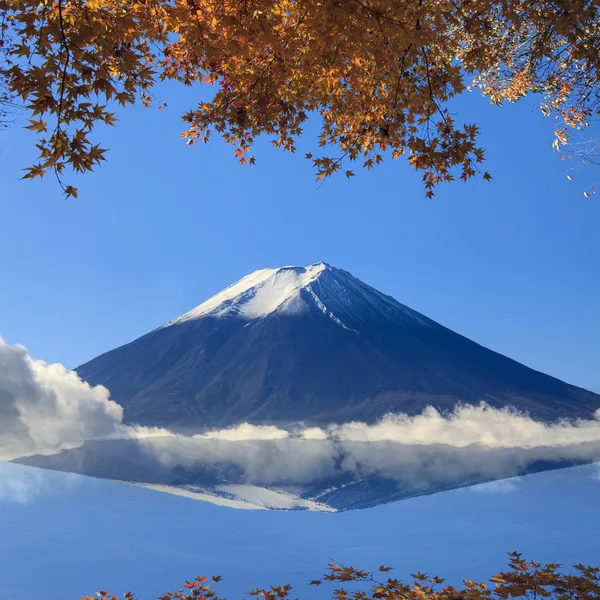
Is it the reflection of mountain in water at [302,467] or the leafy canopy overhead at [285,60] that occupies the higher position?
the leafy canopy overhead at [285,60]

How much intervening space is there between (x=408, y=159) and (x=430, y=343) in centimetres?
8428

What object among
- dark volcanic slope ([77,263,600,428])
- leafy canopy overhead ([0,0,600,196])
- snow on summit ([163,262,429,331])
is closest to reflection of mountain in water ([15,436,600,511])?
dark volcanic slope ([77,263,600,428])

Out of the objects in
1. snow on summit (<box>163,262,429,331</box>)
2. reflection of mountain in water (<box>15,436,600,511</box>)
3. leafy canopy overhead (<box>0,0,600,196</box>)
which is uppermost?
snow on summit (<box>163,262,429,331</box>)

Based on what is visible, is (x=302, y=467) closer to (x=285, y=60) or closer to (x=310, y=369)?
(x=310, y=369)

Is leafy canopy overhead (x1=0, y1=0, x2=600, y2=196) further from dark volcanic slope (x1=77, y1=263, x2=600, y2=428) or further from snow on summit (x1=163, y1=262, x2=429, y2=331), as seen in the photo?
snow on summit (x1=163, y1=262, x2=429, y2=331)

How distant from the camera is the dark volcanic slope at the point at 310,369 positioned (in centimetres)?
7575

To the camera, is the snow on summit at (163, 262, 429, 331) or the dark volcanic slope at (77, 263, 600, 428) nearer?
the dark volcanic slope at (77, 263, 600, 428)

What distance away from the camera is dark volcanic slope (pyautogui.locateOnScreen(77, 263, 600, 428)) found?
75.8 m

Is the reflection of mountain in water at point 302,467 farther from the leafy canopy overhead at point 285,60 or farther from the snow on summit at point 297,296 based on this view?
the leafy canopy overhead at point 285,60

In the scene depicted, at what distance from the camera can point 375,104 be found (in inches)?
295

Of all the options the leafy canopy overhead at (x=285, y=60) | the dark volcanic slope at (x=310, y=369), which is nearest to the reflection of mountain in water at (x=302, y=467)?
the dark volcanic slope at (x=310, y=369)

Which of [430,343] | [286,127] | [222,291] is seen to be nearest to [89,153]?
[286,127]

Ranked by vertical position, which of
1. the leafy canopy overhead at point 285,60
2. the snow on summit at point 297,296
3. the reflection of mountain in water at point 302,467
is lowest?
the reflection of mountain in water at point 302,467

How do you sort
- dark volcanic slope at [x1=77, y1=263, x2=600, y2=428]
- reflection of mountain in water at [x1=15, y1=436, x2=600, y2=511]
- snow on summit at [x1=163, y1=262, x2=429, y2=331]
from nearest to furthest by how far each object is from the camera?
reflection of mountain in water at [x1=15, y1=436, x2=600, y2=511], dark volcanic slope at [x1=77, y1=263, x2=600, y2=428], snow on summit at [x1=163, y1=262, x2=429, y2=331]
